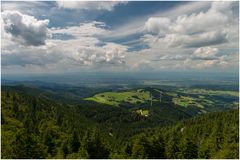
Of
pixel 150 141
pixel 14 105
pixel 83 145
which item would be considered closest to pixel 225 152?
pixel 150 141

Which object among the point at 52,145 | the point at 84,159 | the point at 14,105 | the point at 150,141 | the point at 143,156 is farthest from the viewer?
the point at 14,105

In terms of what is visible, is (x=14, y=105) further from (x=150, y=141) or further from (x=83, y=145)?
(x=150, y=141)

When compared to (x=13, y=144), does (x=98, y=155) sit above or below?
below

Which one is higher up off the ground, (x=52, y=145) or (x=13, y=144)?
(x=13, y=144)

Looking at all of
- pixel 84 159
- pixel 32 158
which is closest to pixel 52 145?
pixel 32 158

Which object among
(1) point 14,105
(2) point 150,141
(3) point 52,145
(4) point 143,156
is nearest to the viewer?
(4) point 143,156

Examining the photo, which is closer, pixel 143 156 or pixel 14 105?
Result: pixel 143 156

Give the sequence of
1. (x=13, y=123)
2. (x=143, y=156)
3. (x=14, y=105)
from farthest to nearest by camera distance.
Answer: (x=14, y=105)
(x=13, y=123)
(x=143, y=156)

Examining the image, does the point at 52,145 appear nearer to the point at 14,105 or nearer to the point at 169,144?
the point at 169,144

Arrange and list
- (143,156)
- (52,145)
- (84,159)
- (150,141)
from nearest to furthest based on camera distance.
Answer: (84,159)
(143,156)
(150,141)
(52,145)
